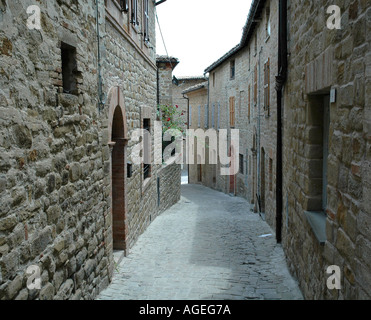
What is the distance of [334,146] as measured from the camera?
330 centimetres

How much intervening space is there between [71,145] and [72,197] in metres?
0.53

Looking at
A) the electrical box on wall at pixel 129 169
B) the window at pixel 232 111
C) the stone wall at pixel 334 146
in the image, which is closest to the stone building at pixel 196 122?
the window at pixel 232 111

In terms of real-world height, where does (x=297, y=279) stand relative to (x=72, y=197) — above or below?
below

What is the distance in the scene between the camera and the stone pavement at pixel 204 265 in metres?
5.24

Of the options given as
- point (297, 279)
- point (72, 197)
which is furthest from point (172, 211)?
point (72, 197)

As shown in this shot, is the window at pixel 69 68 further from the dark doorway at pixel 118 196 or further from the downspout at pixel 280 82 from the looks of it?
the downspout at pixel 280 82

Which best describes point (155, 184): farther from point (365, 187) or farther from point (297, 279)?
point (365, 187)

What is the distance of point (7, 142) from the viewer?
2.73 m

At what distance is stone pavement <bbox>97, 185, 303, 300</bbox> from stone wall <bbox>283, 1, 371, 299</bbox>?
24.3 inches

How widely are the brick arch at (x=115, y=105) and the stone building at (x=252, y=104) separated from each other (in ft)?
11.0

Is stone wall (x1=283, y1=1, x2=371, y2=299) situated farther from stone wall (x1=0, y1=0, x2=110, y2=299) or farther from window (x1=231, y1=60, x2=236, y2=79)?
window (x1=231, y1=60, x2=236, y2=79)

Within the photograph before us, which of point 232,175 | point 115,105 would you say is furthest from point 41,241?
point 232,175

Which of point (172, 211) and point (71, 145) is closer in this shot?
point (71, 145)
